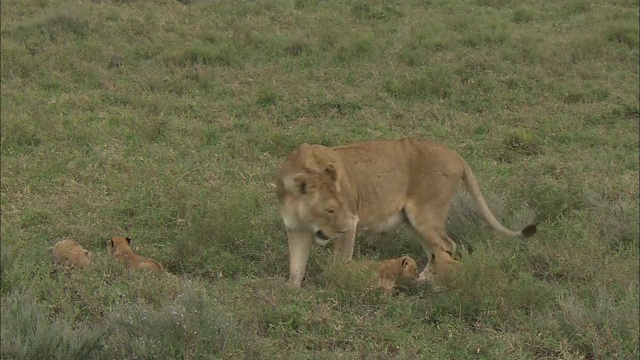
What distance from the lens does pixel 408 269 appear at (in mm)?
5617

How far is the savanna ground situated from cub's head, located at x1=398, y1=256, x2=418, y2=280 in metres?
0.33

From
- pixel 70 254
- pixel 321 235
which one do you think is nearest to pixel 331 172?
pixel 321 235

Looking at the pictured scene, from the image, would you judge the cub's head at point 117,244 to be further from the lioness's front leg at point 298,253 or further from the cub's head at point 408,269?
the cub's head at point 408,269

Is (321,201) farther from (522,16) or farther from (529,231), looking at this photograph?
(522,16)

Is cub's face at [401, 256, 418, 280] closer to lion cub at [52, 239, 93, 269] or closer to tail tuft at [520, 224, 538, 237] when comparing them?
tail tuft at [520, 224, 538, 237]

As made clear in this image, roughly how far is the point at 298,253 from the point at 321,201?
54 cm

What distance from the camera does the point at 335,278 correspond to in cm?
530

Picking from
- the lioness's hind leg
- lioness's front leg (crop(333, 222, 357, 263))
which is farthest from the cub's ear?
the lioness's hind leg

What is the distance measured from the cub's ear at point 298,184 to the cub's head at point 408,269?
3.11 ft

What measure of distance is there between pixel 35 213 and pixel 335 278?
3.16m

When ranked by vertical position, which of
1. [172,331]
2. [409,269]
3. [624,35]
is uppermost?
[172,331]

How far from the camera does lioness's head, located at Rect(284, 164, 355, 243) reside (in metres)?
5.31

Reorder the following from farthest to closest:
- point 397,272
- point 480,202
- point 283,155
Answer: point 283,155 < point 480,202 < point 397,272

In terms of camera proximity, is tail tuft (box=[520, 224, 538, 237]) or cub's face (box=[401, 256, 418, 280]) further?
tail tuft (box=[520, 224, 538, 237])
